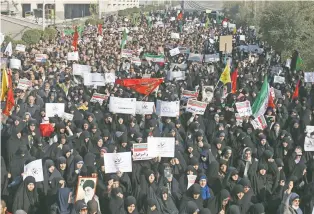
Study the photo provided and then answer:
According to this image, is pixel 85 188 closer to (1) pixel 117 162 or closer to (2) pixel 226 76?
(1) pixel 117 162

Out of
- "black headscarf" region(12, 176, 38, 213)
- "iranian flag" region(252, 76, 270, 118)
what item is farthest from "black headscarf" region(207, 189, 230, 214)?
"iranian flag" region(252, 76, 270, 118)

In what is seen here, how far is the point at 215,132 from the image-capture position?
11.3 metres

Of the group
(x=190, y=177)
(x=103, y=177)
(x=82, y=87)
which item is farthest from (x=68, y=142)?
(x=82, y=87)

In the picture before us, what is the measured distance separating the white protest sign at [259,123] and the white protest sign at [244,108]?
2.01ft

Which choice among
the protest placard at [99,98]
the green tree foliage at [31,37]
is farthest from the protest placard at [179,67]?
the green tree foliage at [31,37]

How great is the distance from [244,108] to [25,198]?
20.6 feet

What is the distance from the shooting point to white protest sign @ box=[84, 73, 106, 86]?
15.6m

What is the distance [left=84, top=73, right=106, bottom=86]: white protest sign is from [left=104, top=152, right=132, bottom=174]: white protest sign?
24.1 ft

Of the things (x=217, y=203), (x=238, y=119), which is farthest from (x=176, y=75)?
(x=217, y=203)

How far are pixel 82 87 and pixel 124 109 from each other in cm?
351

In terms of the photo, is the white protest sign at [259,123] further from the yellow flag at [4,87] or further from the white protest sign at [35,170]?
the yellow flag at [4,87]

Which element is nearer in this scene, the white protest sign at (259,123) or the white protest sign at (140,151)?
the white protest sign at (140,151)

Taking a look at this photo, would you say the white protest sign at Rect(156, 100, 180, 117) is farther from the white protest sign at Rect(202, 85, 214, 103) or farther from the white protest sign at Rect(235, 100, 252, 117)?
the white protest sign at Rect(202, 85, 214, 103)

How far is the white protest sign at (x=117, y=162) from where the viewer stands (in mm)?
8391
